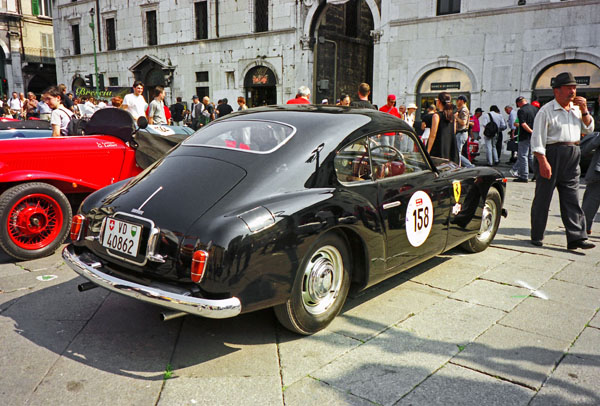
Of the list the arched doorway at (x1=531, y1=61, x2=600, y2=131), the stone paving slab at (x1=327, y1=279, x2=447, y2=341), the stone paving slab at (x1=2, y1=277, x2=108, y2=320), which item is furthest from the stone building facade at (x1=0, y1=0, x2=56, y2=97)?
the stone paving slab at (x1=327, y1=279, x2=447, y2=341)

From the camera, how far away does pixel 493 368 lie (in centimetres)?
284

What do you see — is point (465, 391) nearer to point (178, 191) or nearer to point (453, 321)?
point (453, 321)

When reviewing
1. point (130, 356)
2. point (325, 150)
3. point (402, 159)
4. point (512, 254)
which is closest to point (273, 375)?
point (130, 356)

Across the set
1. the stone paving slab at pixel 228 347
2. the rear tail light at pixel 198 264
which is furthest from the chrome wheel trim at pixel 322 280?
the rear tail light at pixel 198 264

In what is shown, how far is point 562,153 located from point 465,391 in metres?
3.82

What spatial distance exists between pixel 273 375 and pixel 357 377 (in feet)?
1.57

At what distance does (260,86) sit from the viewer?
25.4m

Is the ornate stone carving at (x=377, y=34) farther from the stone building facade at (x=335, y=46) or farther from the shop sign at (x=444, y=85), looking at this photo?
the shop sign at (x=444, y=85)

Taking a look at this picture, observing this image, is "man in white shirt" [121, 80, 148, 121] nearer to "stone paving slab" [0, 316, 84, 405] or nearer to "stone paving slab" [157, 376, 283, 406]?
"stone paving slab" [0, 316, 84, 405]

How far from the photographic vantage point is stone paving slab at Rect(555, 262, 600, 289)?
14.4ft

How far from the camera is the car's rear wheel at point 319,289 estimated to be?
120 inches

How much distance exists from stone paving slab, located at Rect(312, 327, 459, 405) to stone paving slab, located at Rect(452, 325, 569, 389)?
0.49 feet

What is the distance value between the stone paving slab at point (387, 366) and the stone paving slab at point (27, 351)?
1615 mm

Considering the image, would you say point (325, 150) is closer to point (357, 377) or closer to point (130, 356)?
point (357, 377)
